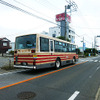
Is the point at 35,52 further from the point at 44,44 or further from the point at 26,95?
the point at 26,95

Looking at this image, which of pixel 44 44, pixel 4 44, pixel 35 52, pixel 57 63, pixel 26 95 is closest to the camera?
pixel 26 95

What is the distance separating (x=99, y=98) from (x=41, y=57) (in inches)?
→ 198

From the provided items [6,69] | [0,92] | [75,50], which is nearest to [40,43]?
[6,69]

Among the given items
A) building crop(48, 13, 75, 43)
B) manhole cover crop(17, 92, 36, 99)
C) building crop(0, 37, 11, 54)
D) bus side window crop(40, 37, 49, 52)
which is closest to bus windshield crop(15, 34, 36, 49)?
bus side window crop(40, 37, 49, 52)

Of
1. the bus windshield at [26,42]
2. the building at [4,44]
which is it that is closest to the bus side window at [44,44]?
the bus windshield at [26,42]

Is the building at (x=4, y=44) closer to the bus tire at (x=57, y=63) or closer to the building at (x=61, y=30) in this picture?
the building at (x=61, y=30)

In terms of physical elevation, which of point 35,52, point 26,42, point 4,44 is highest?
point 4,44

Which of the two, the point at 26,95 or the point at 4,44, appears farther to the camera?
the point at 4,44

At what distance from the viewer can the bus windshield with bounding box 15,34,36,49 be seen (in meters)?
7.89

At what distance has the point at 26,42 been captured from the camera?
26.9 feet

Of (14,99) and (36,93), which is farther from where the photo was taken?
(36,93)

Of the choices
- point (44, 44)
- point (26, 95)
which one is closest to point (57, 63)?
point (44, 44)

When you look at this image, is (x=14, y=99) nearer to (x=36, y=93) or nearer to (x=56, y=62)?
(x=36, y=93)

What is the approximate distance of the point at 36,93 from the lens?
420 cm
